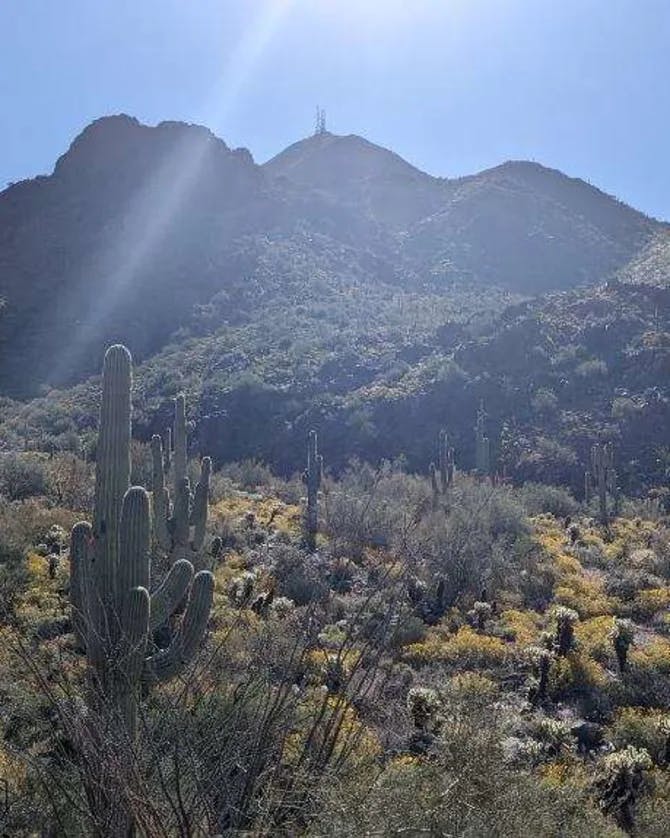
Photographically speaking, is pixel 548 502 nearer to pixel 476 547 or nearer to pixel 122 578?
pixel 476 547

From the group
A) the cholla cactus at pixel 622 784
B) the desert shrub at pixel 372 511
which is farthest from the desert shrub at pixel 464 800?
the desert shrub at pixel 372 511

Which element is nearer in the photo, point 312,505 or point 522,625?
point 522,625

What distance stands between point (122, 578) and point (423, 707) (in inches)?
139

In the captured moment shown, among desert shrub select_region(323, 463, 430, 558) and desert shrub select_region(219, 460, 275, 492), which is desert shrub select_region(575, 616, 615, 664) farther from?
desert shrub select_region(219, 460, 275, 492)

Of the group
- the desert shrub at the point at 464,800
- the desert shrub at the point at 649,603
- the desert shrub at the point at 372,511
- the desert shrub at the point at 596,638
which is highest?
the desert shrub at the point at 464,800

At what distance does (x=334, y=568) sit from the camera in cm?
1476

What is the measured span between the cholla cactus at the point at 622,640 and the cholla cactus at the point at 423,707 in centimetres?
326

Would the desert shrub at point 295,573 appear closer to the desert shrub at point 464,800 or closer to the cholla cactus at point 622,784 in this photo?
the cholla cactus at point 622,784

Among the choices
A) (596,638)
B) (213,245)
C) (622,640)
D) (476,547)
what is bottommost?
(596,638)

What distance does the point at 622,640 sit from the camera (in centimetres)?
1145

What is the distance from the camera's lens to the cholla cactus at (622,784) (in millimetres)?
7199

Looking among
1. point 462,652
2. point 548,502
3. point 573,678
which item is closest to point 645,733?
point 573,678

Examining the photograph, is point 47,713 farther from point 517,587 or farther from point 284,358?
point 284,358

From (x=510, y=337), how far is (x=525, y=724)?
32620 mm
